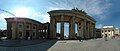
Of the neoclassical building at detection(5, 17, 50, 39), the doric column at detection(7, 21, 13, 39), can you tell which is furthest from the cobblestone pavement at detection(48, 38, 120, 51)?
the doric column at detection(7, 21, 13, 39)

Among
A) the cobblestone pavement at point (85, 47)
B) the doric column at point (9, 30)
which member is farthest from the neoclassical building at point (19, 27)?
the cobblestone pavement at point (85, 47)

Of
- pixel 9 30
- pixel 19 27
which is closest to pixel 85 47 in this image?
pixel 19 27

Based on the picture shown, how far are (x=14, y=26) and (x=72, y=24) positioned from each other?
2224 centimetres

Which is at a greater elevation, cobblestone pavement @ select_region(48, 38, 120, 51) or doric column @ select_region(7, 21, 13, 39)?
doric column @ select_region(7, 21, 13, 39)

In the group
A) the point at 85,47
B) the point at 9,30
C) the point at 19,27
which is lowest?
the point at 85,47

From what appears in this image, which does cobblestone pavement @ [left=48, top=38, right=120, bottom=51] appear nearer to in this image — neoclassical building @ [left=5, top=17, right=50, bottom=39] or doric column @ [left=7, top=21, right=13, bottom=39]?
neoclassical building @ [left=5, top=17, right=50, bottom=39]

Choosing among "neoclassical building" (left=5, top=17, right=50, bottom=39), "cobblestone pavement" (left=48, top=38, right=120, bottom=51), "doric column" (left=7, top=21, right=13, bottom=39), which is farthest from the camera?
"doric column" (left=7, top=21, right=13, bottom=39)

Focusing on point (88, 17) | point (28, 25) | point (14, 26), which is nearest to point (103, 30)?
point (88, 17)

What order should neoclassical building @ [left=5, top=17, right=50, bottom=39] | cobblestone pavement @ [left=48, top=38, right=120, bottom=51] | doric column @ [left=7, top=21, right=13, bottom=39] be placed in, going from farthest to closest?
doric column @ [left=7, top=21, right=13, bottom=39]
neoclassical building @ [left=5, top=17, right=50, bottom=39]
cobblestone pavement @ [left=48, top=38, right=120, bottom=51]

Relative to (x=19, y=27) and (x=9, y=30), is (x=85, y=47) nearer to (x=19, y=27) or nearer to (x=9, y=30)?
(x=19, y=27)

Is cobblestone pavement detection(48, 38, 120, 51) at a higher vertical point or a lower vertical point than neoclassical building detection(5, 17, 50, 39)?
lower

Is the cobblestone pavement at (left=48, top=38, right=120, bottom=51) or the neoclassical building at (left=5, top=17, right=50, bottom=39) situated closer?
the cobblestone pavement at (left=48, top=38, right=120, bottom=51)

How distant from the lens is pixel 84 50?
1211 inches

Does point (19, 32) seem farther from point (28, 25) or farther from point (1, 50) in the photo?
point (1, 50)
